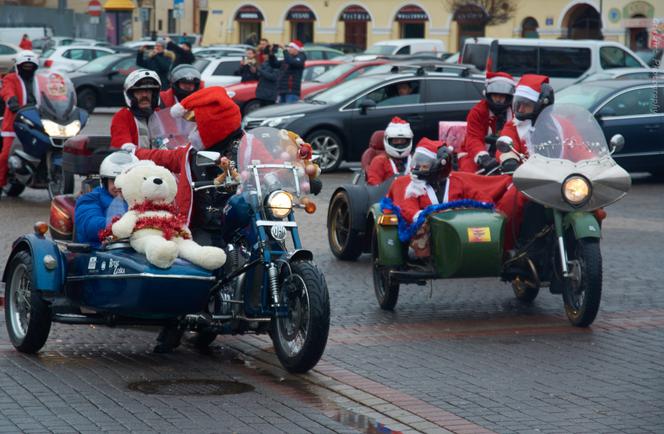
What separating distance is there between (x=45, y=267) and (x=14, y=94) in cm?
966

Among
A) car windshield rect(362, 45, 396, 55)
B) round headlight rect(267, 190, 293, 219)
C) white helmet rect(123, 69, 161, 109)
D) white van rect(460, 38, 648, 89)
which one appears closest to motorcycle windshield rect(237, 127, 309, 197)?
round headlight rect(267, 190, 293, 219)

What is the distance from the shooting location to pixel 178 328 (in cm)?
863

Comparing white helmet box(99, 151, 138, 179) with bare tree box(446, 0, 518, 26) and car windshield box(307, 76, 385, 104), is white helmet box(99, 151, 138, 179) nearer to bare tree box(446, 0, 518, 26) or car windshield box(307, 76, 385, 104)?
car windshield box(307, 76, 385, 104)

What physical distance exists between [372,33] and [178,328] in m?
63.2

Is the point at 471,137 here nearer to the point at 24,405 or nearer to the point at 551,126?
the point at 551,126

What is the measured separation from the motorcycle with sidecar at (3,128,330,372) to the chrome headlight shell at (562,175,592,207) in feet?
7.29

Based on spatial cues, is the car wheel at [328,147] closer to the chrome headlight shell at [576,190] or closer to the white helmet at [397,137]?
the white helmet at [397,137]

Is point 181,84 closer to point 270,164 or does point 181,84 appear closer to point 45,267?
point 270,164

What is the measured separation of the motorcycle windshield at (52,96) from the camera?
58.1 feet

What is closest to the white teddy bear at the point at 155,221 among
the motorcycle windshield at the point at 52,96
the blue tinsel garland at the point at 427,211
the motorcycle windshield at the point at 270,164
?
the motorcycle windshield at the point at 270,164

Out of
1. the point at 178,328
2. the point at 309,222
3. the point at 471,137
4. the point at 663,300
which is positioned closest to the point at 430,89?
the point at 309,222

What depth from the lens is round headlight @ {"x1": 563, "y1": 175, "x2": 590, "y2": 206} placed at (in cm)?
996

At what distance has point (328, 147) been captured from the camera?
21719 millimetres

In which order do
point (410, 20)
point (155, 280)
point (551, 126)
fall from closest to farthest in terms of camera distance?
point (155, 280), point (551, 126), point (410, 20)
